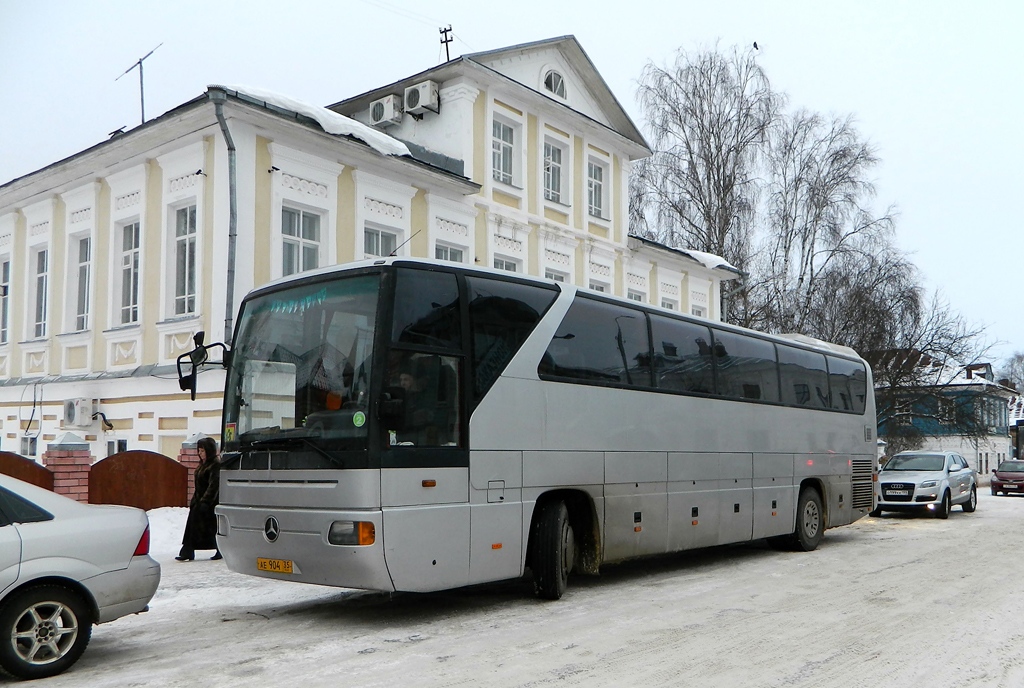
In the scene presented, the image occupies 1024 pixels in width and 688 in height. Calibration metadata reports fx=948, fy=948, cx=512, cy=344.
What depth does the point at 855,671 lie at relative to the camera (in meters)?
6.62

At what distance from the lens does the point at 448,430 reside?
873cm

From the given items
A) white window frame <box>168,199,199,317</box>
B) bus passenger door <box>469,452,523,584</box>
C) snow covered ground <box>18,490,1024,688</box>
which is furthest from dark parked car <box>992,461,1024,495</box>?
bus passenger door <box>469,452,523,584</box>

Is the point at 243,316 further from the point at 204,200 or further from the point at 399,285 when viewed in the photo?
the point at 204,200

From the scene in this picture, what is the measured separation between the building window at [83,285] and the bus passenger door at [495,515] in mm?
14022

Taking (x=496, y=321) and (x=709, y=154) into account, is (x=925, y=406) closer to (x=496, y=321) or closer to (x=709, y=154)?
(x=709, y=154)

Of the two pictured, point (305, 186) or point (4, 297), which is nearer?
point (305, 186)

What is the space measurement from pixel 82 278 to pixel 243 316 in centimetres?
1266

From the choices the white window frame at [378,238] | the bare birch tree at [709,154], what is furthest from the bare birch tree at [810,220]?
the white window frame at [378,238]

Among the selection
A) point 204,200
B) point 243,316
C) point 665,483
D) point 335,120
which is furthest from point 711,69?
point 243,316

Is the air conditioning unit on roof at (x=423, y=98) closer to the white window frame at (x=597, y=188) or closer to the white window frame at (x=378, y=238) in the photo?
the white window frame at (x=378, y=238)

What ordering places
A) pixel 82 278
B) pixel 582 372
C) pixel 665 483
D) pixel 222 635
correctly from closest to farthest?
pixel 222 635 < pixel 582 372 < pixel 665 483 < pixel 82 278

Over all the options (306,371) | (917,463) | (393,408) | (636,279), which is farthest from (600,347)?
(636,279)

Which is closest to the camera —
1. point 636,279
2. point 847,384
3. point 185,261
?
point 847,384

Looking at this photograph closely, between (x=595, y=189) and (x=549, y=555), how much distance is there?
18.7 m
